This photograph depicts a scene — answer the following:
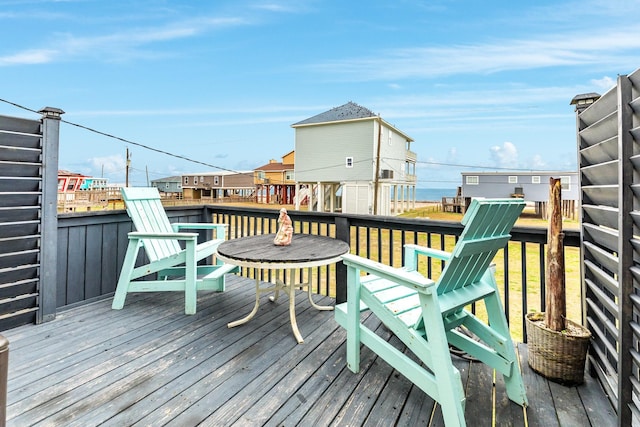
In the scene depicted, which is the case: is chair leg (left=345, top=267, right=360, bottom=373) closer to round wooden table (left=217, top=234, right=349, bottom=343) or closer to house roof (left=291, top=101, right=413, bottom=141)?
round wooden table (left=217, top=234, right=349, bottom=343)

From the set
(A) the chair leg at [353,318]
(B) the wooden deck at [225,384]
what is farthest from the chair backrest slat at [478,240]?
(B) the wooden deck at [225,384]

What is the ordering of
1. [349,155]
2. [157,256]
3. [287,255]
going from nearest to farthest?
[287,255], [157,256], [349,155]

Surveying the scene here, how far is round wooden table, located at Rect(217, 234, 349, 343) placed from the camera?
6.98 ft

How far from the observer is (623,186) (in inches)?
51.2

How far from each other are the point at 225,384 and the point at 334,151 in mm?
13753

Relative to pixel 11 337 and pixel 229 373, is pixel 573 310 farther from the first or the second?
pixel 11 337

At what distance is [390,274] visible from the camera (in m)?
1.55

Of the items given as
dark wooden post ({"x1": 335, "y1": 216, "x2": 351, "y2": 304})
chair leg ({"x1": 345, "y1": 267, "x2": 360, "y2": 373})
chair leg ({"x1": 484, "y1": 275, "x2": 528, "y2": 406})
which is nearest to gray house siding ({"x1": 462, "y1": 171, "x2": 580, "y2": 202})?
dark wooden post ({"x1": 335, "y1": 216, "x2": 351, "y2": 304})

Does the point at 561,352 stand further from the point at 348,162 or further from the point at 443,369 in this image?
the point at 348,162

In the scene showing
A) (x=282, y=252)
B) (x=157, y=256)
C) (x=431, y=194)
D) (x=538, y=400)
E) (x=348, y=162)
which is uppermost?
(x=431, y=194)

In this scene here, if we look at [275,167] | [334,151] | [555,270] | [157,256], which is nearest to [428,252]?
[555,270]

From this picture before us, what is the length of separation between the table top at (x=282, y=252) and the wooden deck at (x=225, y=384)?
23.4 inches

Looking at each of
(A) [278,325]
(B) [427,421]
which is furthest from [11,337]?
(B) [427,421]

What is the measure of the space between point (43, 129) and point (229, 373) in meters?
2.36
